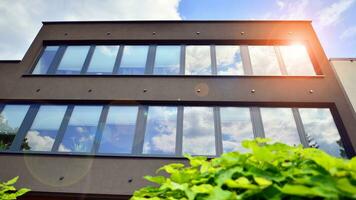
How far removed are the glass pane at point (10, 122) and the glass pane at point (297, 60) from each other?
9.58 metres

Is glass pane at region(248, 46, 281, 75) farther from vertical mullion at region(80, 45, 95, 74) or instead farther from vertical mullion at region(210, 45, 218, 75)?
vertical mullion at region(80, 45, 95, 74)

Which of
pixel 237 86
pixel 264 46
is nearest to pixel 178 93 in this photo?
pixel 237 86

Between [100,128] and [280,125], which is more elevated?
[280,125]

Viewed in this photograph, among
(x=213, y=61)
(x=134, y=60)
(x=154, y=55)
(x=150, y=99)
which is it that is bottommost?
(x=150, y=99)

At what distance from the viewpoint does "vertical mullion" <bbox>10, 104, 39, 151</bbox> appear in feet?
24.0

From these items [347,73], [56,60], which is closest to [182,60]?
[56,60]

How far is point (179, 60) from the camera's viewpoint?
896 centimetres

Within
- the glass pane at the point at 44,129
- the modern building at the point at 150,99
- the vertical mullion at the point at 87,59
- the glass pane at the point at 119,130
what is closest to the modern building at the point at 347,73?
the modern building at the point at 150,99

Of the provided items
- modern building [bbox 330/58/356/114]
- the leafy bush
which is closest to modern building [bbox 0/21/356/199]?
modern building [bbox 330/58/356/114]

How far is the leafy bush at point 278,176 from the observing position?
992 mm

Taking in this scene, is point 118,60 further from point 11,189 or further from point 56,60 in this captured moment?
point 11,189

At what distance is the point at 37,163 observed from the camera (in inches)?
270

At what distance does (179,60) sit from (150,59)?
3.77 ft

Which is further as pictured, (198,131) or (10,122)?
(10,122)
